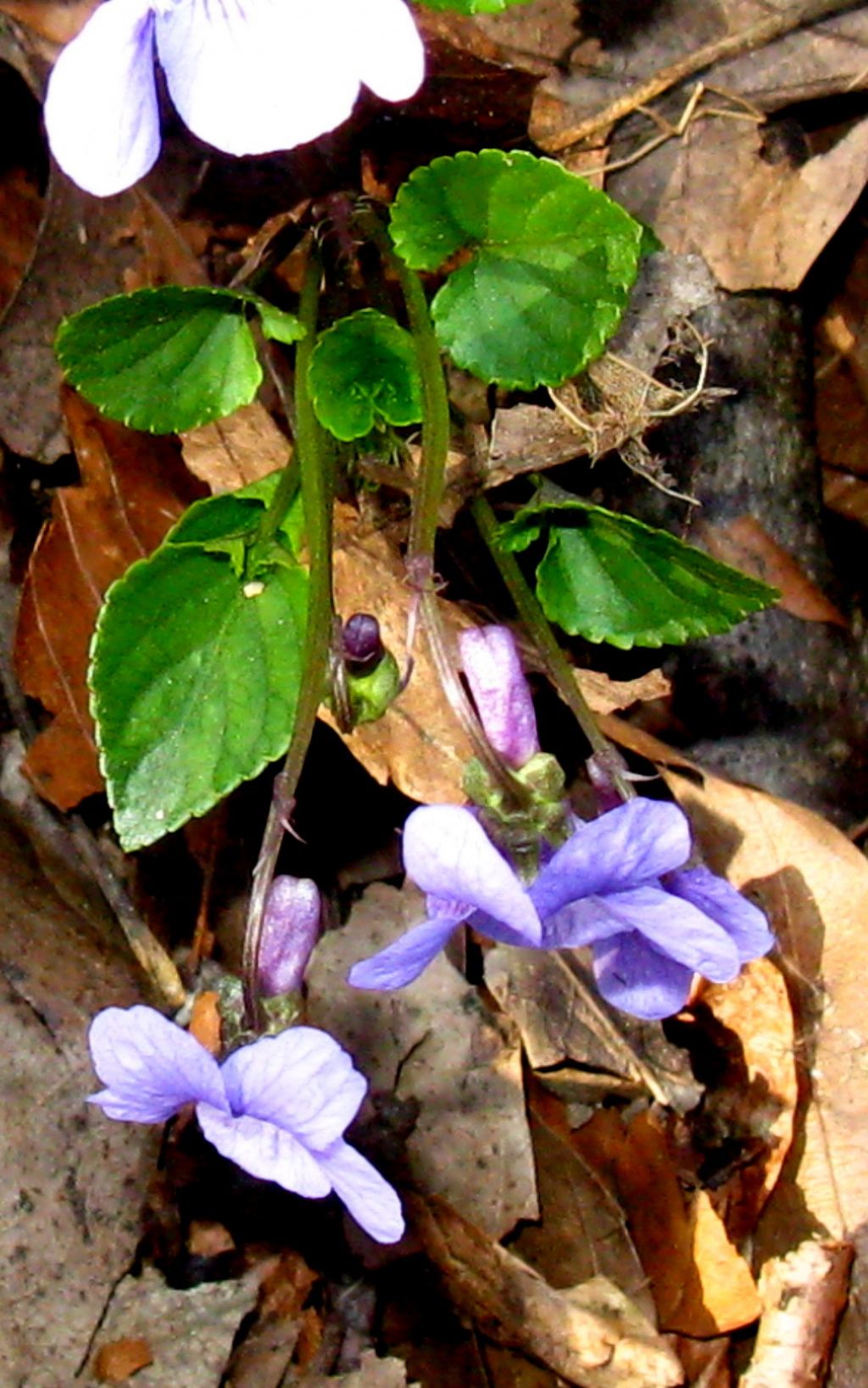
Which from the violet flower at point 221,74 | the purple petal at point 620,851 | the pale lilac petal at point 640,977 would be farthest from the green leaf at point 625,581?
the violet flower at point 221,74

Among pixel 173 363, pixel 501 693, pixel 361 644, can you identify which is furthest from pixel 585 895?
pixel 173 363

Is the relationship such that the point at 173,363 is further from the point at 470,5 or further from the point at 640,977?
the point at 640,977

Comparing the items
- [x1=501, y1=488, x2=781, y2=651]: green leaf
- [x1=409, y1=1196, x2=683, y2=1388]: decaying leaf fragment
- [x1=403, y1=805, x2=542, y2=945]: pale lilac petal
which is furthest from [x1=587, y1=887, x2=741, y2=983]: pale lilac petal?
[x1=409, y1=1196, x2=683, y2=1388]: decaying leaf fragment

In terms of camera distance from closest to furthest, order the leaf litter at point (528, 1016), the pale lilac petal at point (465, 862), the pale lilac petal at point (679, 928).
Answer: the pale lilac petal at point (465, 862) → the pale lilac petal at point (679, 928) → the leaf litter at point (528, 1016)

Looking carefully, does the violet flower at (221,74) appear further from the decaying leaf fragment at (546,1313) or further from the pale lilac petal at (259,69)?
the decaying leaf fragment at (546,1313)

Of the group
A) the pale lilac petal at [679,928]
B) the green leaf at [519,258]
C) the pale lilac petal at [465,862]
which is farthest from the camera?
the green leaf at [519,258]

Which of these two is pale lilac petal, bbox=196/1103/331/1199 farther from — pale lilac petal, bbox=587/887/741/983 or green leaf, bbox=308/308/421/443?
green leaf, bbox=308/308/421/443
